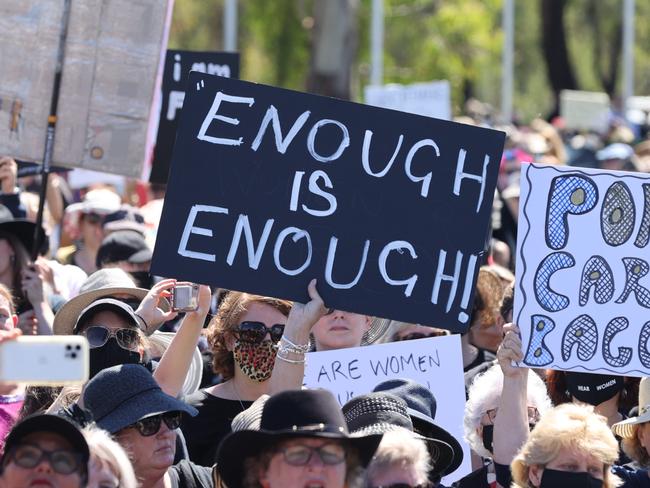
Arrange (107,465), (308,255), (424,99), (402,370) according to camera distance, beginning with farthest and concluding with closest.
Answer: (424,99), (402,370), (308,255), (107,465)

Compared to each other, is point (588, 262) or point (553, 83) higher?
point (553, 83)

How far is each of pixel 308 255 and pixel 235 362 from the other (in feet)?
2.38

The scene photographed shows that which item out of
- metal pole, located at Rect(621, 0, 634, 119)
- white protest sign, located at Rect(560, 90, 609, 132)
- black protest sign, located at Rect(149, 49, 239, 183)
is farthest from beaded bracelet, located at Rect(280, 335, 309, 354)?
metal pole, located at Rect(621, 0, 634, 119)

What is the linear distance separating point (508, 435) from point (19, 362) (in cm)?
254

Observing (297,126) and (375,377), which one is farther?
(375,377)

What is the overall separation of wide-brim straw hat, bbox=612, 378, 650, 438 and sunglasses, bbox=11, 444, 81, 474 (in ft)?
6.82

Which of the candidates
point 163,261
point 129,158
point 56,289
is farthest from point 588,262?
point 56,289

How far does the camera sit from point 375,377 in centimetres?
598

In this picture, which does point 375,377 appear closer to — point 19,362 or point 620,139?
point 19,362

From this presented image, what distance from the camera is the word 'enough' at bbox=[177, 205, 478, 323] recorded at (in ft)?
16.5

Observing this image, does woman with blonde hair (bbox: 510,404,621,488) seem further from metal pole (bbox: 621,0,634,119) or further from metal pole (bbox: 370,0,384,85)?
metal pole (bbox: 621,0,634,119)

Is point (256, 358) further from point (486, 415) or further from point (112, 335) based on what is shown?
point (486, 415)

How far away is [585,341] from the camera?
212 inches

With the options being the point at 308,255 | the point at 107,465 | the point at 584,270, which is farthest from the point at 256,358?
the point at 107,465
